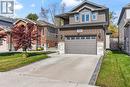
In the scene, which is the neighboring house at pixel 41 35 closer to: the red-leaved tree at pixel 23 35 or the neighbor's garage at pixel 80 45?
the neighbor's garage at pixel 80 45

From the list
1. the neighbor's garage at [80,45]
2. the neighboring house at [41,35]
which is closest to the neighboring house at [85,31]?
the neighbor's garage at [80,45]

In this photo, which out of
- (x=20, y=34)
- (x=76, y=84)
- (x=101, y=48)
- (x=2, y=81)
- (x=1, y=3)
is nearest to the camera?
(x=76, y=84)

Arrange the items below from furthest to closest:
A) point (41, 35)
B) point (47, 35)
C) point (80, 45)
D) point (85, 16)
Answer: point (47, 35) < point (41, 35) < point (85, 16) < point (80, 45)

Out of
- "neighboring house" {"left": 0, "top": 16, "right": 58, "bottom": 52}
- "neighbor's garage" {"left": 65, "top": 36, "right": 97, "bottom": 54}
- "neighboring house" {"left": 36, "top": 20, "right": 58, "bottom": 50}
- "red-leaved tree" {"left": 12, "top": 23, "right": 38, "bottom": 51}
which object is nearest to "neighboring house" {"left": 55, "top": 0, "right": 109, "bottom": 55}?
"neighbor's garage" {"left": 65, "top": 36, "right": 97, "bottom": 54}

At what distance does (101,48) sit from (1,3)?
27.5 meters

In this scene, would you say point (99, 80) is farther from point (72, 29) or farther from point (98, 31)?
point (72, 29)

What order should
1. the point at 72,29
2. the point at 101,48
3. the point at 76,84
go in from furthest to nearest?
the point at 72,29, the point at 101,48, the point at 76,84

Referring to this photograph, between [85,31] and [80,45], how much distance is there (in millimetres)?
1956

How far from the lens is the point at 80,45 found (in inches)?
1019

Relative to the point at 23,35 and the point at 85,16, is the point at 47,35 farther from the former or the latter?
the point at 23,35

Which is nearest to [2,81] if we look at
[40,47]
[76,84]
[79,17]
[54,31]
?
[76,84]

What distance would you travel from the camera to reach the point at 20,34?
20609 millimetres

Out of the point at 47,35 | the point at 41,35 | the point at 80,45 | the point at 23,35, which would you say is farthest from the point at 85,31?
the point at 47,35

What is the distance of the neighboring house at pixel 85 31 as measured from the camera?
974 inches
